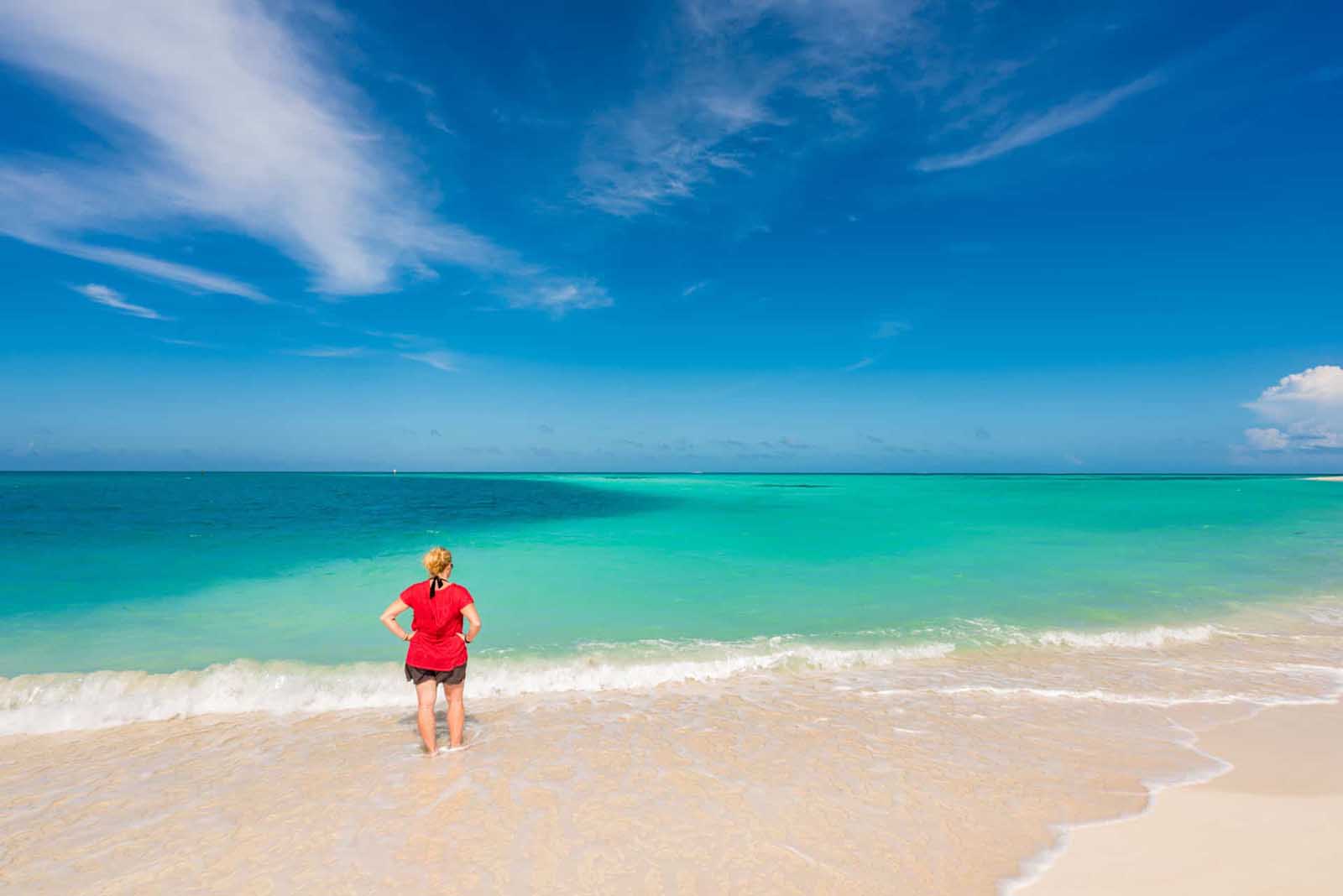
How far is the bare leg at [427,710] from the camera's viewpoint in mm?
5387

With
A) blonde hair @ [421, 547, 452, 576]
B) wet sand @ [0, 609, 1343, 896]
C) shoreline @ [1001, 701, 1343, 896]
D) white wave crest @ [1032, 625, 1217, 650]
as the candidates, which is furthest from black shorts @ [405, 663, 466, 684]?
white wave crest @ [1032, 625, 1217, 650]

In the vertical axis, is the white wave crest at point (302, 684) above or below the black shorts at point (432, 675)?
below

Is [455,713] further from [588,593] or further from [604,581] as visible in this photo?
[604,581]

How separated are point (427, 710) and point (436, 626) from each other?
2.64 feet

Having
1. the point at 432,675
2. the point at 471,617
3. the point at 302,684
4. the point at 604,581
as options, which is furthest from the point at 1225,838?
the point at 604,581

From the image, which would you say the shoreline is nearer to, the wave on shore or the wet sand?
the wet sand

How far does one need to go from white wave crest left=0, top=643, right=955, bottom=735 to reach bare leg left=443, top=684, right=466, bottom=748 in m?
Answer: 1.75

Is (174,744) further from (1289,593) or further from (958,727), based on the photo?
(1289,593)

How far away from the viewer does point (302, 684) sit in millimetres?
7344

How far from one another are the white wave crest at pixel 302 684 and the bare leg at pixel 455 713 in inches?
68.8

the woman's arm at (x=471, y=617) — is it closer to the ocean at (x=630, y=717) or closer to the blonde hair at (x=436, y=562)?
the blonde hair at (x=436, y=562)

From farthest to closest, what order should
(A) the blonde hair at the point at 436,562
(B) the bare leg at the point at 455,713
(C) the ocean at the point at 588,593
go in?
(C) the ocean at the point at 588,593 → (B) the bare leg at the point at 455,713 → (A) the blonde hair at the point at 436,562

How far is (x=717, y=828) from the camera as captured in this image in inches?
167

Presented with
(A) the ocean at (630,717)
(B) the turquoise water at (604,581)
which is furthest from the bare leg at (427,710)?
(B) the turquoise water at (604,581)
